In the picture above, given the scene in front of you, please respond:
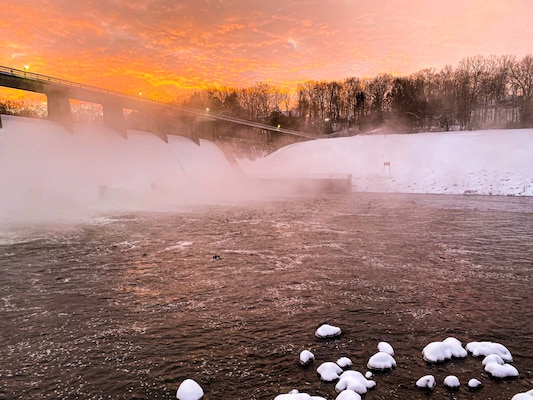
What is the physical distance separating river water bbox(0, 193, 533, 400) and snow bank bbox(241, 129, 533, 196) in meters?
26.5

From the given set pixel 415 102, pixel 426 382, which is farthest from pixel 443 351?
pixel 415 102

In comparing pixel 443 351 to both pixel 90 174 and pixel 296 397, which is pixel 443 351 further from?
pixel 90 174

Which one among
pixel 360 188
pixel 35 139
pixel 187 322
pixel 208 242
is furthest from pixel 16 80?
pixel 360 188

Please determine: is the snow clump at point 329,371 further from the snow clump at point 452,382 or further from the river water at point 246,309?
the snow clump at point 452,382

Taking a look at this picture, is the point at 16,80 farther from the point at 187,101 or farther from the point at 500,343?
the point at 187,101

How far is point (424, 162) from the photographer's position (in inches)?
1892

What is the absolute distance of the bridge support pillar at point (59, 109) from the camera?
3612 cm

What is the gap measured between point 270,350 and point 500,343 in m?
3.98

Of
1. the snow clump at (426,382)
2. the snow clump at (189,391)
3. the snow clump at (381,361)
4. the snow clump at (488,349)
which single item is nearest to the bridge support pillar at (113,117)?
the snow clump at (189,391)

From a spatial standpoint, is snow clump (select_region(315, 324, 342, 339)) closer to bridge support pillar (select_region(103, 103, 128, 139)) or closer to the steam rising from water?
the steam rising from water

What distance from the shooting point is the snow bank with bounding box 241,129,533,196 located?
39844 mm

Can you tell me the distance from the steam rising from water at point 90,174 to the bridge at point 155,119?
2.20 metres

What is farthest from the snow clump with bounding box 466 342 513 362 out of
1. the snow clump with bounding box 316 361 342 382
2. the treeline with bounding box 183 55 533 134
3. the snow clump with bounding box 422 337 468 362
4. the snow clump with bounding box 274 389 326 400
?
the treeline with bounding box 183 55 533 134

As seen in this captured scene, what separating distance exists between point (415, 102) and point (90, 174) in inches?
2833
